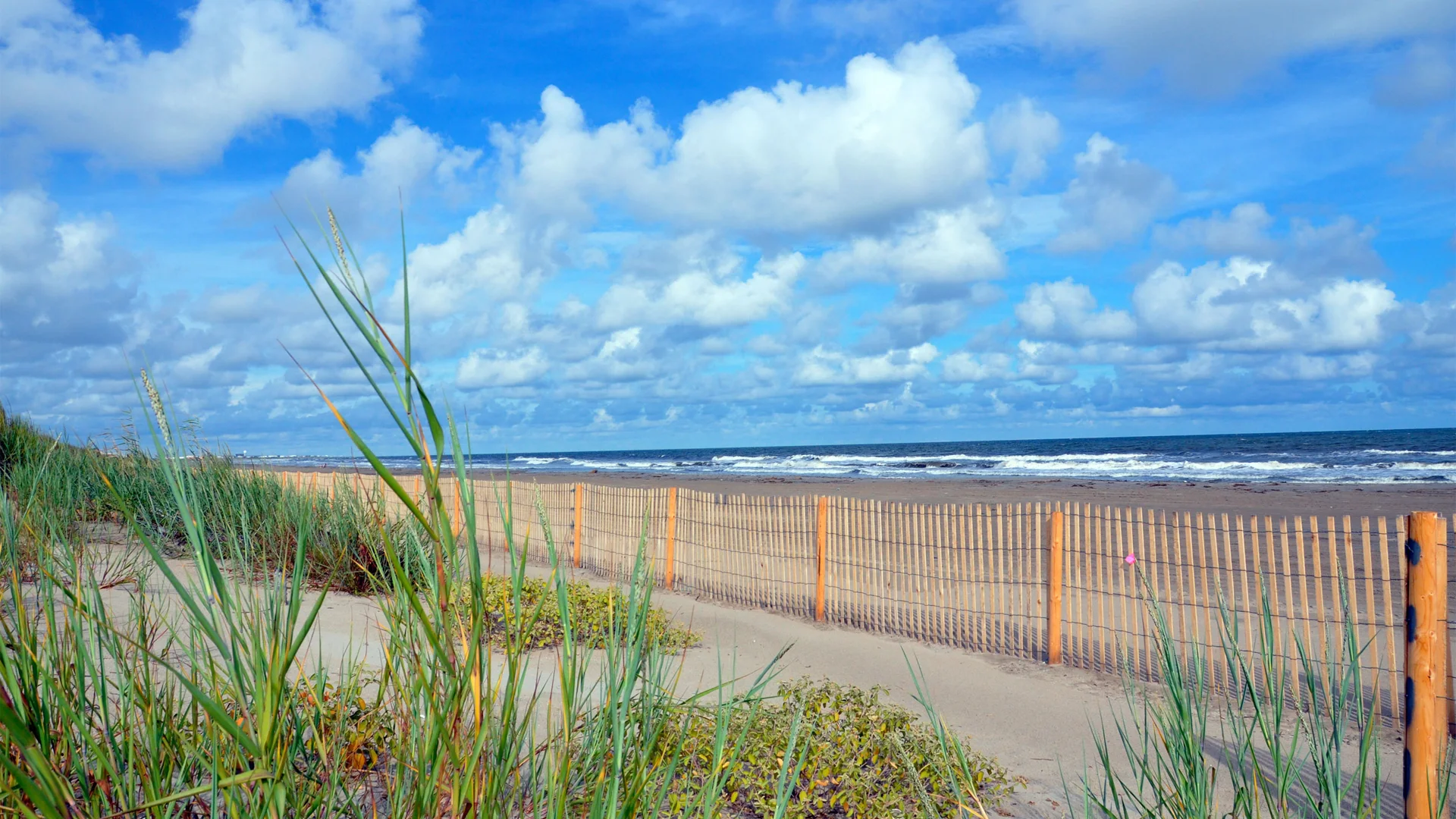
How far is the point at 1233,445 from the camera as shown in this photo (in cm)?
5478

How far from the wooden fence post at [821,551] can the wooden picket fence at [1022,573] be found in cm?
1

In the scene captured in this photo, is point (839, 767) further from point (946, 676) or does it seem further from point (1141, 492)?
point (1141, 492)

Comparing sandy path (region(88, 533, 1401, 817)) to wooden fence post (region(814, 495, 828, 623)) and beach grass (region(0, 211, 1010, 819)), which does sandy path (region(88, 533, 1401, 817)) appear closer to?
wooden fence post (region(814, 495, 828, 623))

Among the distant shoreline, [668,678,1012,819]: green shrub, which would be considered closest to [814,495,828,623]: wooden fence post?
[668,678,1012,819]: green shrub

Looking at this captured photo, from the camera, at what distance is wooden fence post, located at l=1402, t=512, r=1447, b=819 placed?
378cm

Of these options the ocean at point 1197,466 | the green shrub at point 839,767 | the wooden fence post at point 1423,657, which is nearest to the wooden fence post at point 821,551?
the green shrub at point 839,767

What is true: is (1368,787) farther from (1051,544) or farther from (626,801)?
(626,801)

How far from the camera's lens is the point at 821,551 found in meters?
8.30

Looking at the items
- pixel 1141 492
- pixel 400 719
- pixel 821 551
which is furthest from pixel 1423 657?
pixel 1141 492

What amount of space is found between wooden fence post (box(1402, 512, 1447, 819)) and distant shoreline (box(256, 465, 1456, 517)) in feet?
32.9

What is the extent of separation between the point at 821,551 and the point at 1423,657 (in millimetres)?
4839

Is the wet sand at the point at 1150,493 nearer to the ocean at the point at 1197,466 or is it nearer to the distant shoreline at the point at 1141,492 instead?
the distant shoreline at the point at 1141,492

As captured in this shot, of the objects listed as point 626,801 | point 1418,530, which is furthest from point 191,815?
point 1418,530

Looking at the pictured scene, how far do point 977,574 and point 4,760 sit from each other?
266 inches
